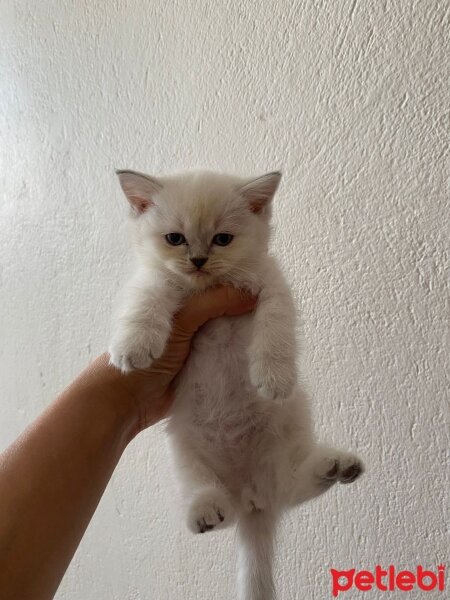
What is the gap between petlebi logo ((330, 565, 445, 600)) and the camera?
1.01m

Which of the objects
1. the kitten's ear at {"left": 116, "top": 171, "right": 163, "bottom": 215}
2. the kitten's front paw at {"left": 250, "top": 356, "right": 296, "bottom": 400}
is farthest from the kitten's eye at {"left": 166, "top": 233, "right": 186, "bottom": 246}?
the kitten's front paw at {"left": 250, "top": 356, "right": 296, "bottom": 400}

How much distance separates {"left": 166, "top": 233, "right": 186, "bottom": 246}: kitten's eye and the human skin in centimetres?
11

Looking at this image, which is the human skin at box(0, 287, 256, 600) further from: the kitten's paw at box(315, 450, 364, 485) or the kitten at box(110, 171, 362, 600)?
the kitten's paw at box(315, 450, 364, 485)

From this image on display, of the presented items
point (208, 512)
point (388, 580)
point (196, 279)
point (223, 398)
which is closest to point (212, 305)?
point (196, 279)

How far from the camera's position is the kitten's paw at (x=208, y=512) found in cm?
87

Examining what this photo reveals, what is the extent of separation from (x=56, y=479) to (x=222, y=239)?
504 mm

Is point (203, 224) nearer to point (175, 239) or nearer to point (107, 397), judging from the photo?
point (175, 239)

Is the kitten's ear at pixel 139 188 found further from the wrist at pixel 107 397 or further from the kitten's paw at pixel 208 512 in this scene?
the kitten's paw at pixel 208 512

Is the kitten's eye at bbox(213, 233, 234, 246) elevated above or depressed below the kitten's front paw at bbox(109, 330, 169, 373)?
above

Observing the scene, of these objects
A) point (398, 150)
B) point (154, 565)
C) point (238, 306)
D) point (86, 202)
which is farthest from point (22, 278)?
point (398, 150)

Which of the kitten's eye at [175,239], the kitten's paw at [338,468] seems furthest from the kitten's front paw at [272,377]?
the kitten's eye at [175,239]

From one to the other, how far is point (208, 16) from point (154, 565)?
60.3 inches

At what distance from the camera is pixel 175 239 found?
999 millimetres

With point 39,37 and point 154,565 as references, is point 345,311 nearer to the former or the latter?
point 154,565
